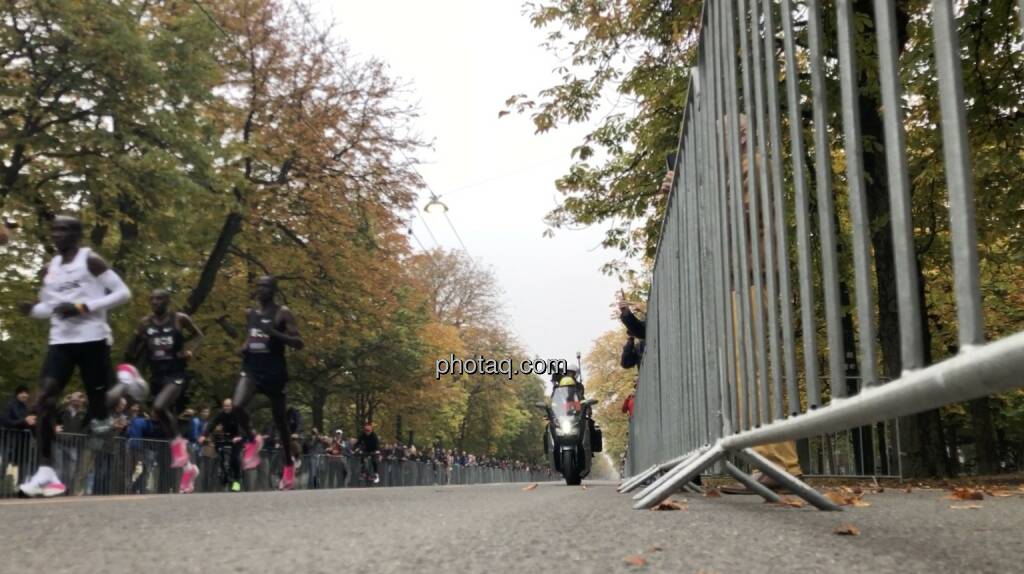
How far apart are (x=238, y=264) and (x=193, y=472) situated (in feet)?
41.2

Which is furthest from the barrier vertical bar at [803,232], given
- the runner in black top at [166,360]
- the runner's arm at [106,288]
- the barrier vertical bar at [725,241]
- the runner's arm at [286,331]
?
the runner in black top at [166,360]

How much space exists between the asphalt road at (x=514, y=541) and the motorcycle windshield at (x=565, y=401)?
10.9 meters

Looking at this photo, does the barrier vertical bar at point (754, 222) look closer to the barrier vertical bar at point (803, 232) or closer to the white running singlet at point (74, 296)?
the barrier vertical bar at point (803, 232)

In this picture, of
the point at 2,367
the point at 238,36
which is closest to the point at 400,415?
the point at 238,36

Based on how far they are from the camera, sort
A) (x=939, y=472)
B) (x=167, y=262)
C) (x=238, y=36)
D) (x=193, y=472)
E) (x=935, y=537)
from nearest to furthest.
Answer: (x=935, y=537)
(x=193, y=472)
(x=939, y=472)
(x=167, y=262)
(x=238, y=36)

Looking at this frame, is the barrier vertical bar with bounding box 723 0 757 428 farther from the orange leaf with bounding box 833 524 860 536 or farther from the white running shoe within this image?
the white running shoe

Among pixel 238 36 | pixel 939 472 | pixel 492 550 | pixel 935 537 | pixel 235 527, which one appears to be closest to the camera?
pixel 492 550

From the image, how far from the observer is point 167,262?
732 inches

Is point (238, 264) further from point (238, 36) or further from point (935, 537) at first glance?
point (935, 537)

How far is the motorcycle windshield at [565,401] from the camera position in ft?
51.0

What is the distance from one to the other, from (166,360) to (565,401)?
21.4 ft

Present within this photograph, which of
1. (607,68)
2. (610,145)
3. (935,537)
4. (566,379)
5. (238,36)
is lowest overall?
(935,537)

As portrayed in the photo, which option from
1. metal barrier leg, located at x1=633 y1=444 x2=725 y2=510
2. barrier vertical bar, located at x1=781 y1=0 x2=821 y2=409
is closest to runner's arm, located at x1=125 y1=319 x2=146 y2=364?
metal barrier leg, located at x1=633 y1=444 x2=725 y2=510

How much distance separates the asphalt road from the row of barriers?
7.17m
